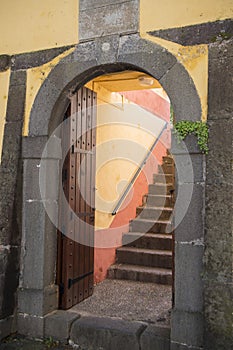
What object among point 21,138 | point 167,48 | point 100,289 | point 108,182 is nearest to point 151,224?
point 108,182

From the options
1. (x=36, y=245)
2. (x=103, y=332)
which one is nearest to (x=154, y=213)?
(x=36, y=245)

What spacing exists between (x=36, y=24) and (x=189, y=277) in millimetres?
3030

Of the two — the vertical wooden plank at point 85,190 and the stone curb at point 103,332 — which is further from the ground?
the vertical wooden plank at point 85,190

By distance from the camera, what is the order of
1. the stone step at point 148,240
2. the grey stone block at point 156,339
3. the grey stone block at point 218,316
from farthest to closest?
the stone step at point 148,240
the grey stone block at point 156,339
the grey stone block at point 218,316

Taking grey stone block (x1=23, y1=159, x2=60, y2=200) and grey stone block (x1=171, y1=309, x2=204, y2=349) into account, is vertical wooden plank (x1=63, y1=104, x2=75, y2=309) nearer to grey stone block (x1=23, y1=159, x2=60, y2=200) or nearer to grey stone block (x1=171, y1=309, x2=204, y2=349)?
grey stone block (x1=23, y1=159, x2=60, y2=200)

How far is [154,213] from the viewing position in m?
6.41

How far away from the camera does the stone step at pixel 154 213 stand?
20.6 ft

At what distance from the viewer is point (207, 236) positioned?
2.99m

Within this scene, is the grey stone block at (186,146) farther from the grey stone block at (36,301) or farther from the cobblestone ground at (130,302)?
the grey stone block at (36,301)

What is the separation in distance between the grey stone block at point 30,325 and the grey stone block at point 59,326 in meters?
0.06

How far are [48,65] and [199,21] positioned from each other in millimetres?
1580

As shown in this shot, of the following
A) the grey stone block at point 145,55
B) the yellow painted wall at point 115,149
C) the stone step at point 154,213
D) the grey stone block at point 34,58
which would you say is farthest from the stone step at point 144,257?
the grey stone block at point 34,58

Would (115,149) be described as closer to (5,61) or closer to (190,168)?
(5,61)

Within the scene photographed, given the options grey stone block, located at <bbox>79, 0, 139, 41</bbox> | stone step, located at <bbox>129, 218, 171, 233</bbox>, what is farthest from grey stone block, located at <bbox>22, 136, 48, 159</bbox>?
stone step, located at <bbox>129, 218, 171, 233</bbox>
